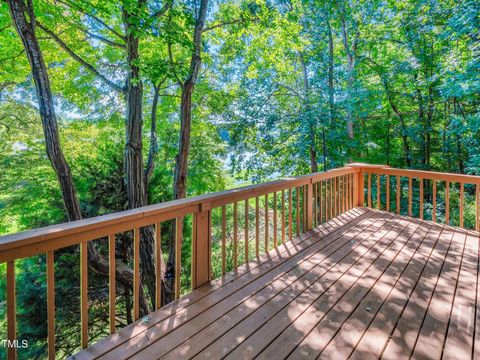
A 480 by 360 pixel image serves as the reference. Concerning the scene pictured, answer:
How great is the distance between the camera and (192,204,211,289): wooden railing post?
2340 mm

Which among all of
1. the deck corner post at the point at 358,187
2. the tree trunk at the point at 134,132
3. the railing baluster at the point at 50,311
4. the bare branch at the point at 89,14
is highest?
the bare branch at the point at 89,14

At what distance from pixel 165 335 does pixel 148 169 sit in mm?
5239

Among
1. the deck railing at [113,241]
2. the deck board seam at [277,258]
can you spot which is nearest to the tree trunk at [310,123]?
the deck board seam at [277,258]

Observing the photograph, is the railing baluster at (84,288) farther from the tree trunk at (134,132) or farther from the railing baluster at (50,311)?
the tree trunk at (134,132)

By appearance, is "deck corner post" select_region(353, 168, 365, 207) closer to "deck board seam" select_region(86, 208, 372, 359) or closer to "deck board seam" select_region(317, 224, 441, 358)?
"deck board seam" select_region(86, 208, 372, 359)

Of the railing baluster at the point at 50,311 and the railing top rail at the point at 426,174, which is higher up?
the railing top rail at the point at 426,174

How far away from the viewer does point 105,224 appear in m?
1.70

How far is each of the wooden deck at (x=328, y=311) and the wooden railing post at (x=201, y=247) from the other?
0.36 feet

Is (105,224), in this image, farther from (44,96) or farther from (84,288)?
(44,96)

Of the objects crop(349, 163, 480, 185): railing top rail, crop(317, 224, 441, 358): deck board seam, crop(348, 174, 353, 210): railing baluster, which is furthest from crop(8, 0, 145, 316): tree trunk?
crop(349, 163, 480, 185): railing top rail

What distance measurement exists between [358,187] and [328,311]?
3.47 m

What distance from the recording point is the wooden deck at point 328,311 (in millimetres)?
1646

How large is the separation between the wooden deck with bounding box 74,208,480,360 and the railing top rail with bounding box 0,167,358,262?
0.69m

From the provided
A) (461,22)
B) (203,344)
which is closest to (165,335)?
(203,344)
